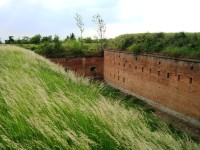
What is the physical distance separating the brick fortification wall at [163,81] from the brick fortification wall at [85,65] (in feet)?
12.0

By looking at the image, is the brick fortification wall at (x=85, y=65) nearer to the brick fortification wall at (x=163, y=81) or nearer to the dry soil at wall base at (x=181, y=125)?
the brick fortification wall at (x=163, y=81)

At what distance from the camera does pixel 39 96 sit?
196 inches

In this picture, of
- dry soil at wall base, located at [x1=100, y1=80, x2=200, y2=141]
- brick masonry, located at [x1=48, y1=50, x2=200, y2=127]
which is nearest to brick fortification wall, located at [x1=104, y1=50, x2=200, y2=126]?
brick masonry, located at [x1=48, y1=50, x2=200, y2=127]

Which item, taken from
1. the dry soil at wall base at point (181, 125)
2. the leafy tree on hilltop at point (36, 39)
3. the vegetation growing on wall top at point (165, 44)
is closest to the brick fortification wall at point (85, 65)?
the vegetation growing on wall top at point (165, 44)

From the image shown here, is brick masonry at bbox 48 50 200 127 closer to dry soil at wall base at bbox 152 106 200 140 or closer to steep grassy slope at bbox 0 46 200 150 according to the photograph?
dry soil at wall base at bbox 152 106 200 140

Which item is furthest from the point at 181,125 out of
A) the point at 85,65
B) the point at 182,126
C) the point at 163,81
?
the point at 85,65

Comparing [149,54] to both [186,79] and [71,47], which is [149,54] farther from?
[71,47]

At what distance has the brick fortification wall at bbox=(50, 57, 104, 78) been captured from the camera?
2575 cm

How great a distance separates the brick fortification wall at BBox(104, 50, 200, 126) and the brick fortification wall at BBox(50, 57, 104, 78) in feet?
12.0

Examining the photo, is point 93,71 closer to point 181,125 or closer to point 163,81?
point 163,81

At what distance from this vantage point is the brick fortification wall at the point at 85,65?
2575 cm

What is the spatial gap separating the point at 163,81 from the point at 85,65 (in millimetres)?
10853

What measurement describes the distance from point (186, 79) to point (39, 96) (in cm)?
1033

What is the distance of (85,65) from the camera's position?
2612 centimetres
